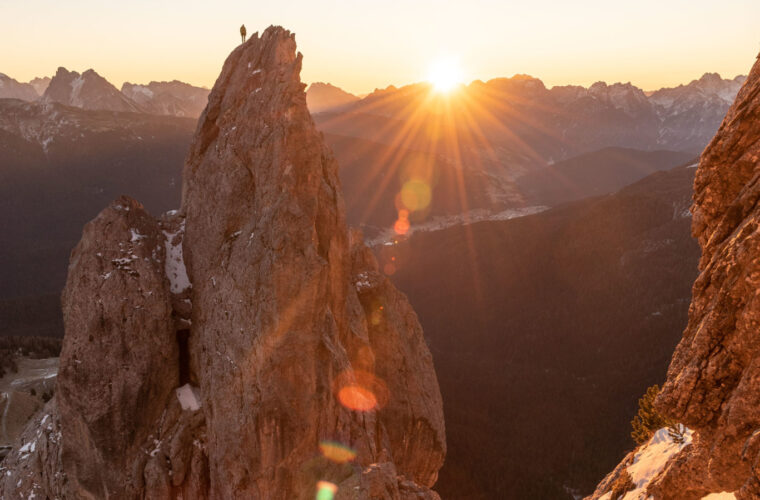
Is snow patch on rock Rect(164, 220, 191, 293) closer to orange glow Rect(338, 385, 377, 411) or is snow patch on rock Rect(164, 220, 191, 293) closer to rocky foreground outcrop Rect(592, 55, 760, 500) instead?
orange glow Rect(338, 385, 377, 411)

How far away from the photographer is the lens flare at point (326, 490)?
33438 millimetres

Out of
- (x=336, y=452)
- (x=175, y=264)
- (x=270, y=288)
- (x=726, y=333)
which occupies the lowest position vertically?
(x=336, y=452)

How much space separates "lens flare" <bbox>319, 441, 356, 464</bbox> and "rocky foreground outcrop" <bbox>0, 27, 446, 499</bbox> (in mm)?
110

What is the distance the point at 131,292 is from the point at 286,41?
28316 mm

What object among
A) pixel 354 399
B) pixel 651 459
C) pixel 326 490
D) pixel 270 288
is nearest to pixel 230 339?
pixel 270 288

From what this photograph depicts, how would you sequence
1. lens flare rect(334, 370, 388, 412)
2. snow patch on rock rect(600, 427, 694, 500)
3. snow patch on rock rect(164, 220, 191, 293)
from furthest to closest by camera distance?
snow patch on rock rect(164, 220, 191, 293), lens flare rect(334, 370, 388, 412), snow patch on rock rect(600, 427, 694, 500)

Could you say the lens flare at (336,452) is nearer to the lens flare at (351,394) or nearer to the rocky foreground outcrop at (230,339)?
the rocky foreground outcrop at (230,339)

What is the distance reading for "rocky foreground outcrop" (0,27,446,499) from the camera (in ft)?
116

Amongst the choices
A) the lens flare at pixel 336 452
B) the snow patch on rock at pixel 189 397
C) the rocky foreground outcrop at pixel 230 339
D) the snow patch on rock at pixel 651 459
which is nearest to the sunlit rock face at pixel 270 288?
the rocky foreground outcrop at pixel 230 339

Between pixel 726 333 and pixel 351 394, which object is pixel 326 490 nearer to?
pixel 351 394

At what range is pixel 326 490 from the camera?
3391 cm

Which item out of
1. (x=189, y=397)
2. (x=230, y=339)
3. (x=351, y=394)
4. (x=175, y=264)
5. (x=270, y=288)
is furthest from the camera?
(x=175, y=264)

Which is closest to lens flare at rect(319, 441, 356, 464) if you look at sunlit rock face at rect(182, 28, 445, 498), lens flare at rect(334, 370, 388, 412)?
sunlit rock face at rect(182, 28, 445, 498)

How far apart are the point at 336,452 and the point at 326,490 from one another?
9.73 ft
